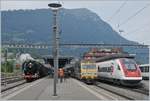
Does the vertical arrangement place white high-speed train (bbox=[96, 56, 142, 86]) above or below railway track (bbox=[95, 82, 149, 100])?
above

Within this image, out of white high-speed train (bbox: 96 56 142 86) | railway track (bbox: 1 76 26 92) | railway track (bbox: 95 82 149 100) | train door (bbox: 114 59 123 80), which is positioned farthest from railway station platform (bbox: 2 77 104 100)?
train door (bbox: 114 59 123 80)

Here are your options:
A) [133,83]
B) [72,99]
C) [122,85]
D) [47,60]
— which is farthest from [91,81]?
[47,60]

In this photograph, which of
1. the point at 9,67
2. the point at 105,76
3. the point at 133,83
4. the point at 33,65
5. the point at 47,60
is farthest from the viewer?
the point at 47,60

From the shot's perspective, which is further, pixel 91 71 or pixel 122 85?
pixel 91 71

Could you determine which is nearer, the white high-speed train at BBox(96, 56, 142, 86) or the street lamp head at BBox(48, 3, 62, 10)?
the street lamp head at BBox(48, 3, 62, 10)

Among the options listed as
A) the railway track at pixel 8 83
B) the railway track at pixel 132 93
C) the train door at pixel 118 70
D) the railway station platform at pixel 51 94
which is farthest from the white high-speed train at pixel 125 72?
the railway track at pixel 8 83

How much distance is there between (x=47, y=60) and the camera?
335ft

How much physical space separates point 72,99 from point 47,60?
79915 mm

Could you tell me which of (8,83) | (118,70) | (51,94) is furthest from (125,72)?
(8,83)

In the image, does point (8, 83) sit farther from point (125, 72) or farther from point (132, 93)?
point (132, 93)

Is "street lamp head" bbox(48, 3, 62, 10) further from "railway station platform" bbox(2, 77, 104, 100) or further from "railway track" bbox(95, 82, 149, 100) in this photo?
"railway track" bbox(95, 82, 149, 100)

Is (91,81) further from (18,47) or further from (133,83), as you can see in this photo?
(18,47)

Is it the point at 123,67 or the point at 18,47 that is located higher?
the point at 18,47

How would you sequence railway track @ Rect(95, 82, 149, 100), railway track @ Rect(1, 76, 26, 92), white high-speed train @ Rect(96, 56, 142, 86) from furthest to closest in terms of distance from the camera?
white high-speed train @ Rect(96, 56, 142, 86)
railway track @ Rect(1, 76, 26, 92)
railway track @ Rect(95, 82, 149, 100)
